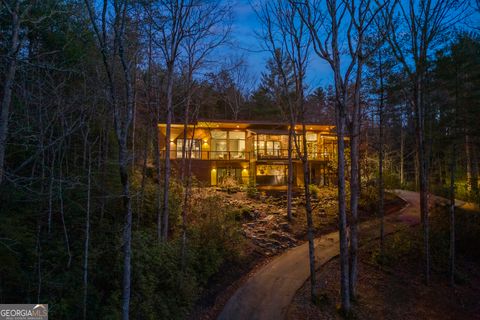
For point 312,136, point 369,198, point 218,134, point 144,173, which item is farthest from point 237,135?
point 144,173

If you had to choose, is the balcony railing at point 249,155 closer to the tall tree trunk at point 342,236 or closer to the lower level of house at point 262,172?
the lower level of house at point 262,172

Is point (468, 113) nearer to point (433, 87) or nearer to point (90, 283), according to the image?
point (433, 87)

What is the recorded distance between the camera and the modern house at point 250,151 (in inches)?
912

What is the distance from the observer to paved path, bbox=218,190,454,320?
7706 millimetres

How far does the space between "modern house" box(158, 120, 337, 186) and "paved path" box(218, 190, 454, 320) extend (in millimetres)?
10308

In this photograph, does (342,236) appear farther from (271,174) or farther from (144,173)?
(271,174)

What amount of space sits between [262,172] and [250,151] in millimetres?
2188

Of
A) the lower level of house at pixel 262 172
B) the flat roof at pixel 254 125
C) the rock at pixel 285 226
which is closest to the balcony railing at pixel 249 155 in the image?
the lower level of house at pixel 262 172

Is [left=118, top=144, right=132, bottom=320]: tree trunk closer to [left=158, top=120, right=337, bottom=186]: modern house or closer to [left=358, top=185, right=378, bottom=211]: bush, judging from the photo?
[left=358, top=185, right=378, bottom=211]: bush

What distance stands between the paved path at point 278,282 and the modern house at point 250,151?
33.8 ft

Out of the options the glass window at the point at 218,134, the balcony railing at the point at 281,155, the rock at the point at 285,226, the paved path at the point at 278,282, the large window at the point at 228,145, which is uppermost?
the glass window at the point at 218,134

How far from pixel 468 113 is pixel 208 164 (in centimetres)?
1678

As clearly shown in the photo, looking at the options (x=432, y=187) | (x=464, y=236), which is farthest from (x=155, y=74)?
(x=432, y=187)

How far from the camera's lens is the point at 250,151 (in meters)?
23.9
